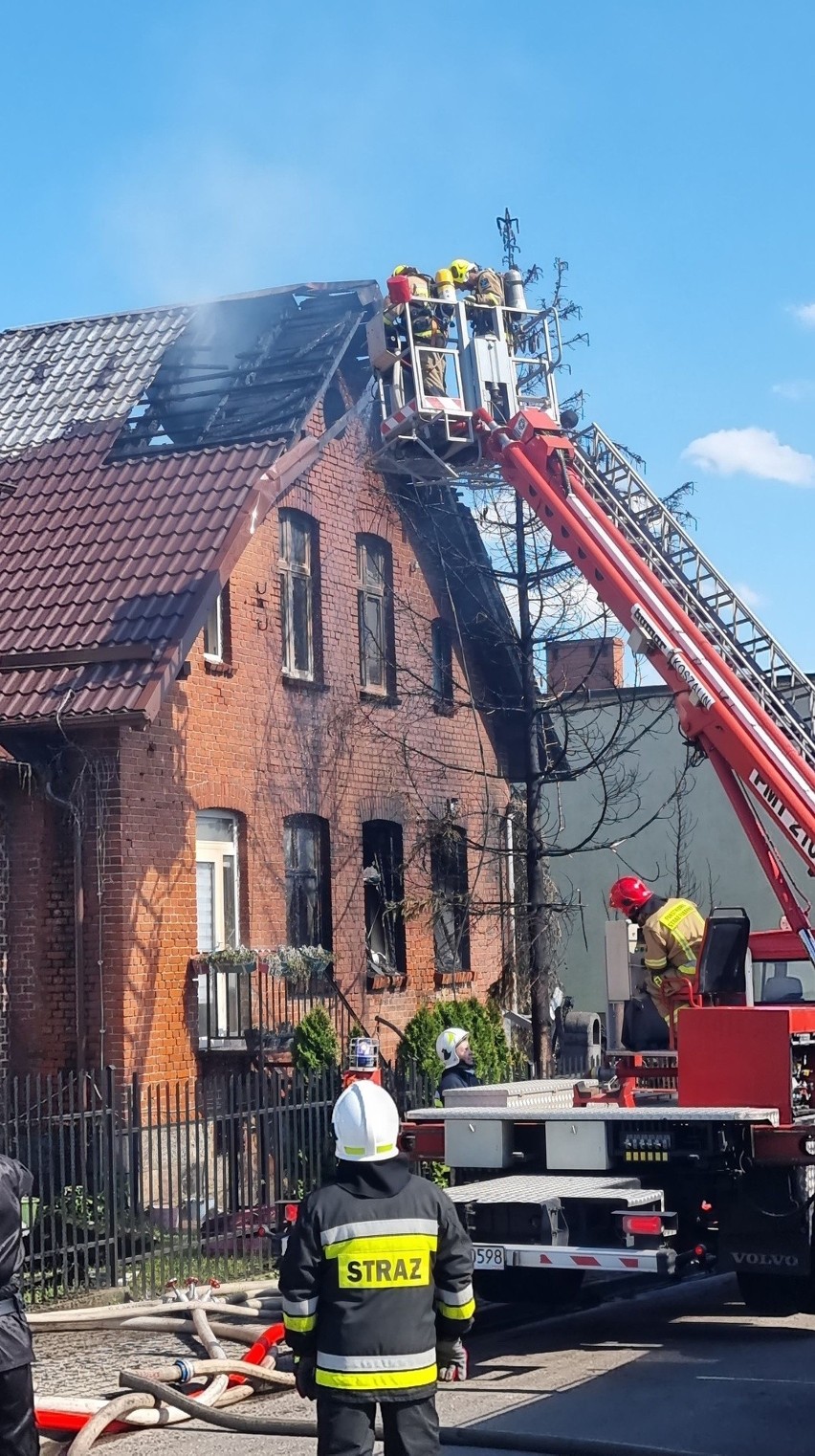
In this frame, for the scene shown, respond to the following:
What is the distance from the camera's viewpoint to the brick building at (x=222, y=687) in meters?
13.1

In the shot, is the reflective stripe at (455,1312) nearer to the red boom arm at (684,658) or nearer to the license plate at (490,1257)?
the license plate at (490,1257)

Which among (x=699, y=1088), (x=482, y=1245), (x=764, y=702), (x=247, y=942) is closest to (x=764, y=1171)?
(x=699, y=1088)

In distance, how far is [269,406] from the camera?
1555 centimetres

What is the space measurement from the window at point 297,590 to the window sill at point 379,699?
865mm

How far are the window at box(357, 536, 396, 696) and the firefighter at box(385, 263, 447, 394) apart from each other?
16.5 ft

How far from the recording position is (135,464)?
50.2ft

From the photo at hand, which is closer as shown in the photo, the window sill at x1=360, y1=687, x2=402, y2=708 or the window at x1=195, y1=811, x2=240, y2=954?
the window at x1=195, y1=811, x2=240, y2=954

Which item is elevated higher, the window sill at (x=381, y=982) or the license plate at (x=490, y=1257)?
the window sill at (x=381, y=982)

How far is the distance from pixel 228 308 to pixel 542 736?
552 cm

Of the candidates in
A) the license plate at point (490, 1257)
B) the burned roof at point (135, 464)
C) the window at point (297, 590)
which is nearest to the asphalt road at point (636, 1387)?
the license plate at point (490, 1257)

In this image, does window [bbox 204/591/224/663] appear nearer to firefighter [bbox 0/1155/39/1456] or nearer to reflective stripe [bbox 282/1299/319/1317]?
firefighter [bbox 0/1155/39/1456]

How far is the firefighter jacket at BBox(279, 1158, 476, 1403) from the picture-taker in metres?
4.64

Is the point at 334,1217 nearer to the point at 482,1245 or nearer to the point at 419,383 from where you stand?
the point at 482,1245

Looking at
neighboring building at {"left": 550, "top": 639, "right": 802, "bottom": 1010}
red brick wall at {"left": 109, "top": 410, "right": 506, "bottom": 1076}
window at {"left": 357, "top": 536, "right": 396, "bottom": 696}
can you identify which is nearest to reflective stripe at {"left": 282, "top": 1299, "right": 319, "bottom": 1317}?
red brick wall at {"left": 109, "top": 410, "right": 506, "bottom": 1076}
